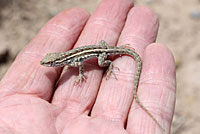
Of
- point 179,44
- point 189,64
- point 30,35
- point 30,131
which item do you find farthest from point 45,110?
point 179,44

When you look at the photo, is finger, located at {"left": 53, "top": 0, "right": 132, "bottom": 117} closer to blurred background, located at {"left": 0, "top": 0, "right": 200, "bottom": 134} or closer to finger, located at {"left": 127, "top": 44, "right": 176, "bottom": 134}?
finger, located at {"left": 127, "top": 44, "right": 176, "bottom": 134}

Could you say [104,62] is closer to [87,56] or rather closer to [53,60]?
[87,56]

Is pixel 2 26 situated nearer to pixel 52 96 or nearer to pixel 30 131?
pixel 52 96

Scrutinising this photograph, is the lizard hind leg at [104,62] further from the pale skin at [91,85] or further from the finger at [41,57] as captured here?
the finger at [41,57]

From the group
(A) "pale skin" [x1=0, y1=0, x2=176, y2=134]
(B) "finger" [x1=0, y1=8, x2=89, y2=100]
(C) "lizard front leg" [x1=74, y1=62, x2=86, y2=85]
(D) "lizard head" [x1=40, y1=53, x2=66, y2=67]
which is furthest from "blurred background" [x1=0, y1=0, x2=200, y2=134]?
(C) "lizard front leg" [x1=74, y1=62, x2=86, y2=85]

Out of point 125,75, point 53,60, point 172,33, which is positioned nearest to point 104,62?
point 125,75

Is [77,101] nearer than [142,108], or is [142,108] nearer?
[142,108]
